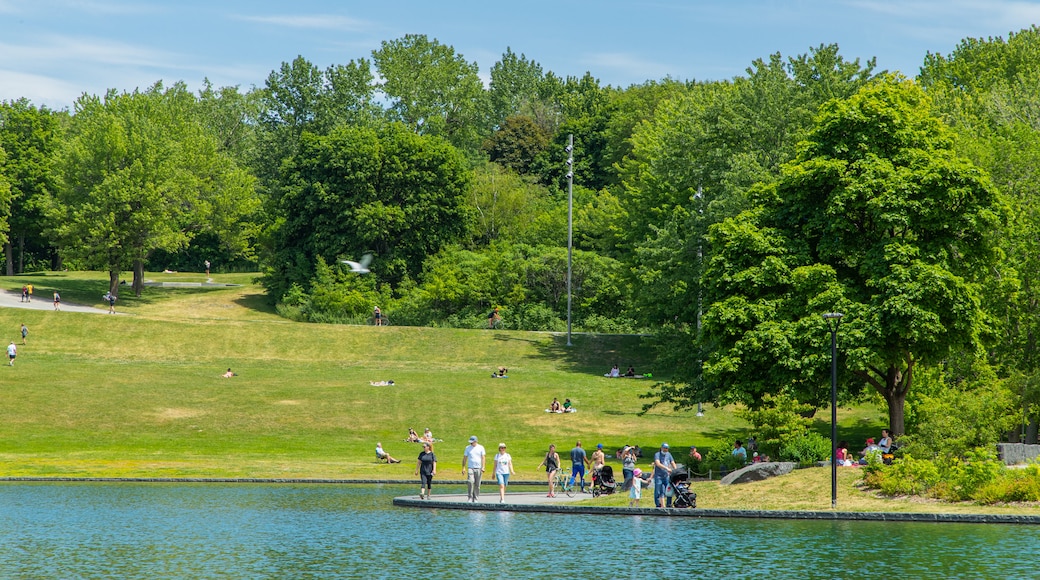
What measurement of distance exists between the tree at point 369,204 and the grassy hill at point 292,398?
10934mm

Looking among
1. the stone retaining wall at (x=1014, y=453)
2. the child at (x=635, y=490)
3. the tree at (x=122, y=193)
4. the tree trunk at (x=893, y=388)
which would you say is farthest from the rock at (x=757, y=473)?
the tree at (x=122, y=193)

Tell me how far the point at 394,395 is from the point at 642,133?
5051cm

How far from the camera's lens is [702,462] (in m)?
44.0

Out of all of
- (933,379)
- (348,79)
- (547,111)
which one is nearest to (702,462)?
(933,379)

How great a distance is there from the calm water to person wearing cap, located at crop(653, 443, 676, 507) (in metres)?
1.85

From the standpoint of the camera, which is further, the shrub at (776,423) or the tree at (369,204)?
the tree at (369,204)

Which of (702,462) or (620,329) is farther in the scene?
(620,329)

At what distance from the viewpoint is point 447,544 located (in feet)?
79.1

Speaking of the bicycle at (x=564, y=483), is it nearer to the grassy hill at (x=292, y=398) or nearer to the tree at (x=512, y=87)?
the grassy hill at (x=292, y=398)

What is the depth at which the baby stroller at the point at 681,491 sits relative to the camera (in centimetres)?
3078

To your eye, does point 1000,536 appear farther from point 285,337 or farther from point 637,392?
point 285,337

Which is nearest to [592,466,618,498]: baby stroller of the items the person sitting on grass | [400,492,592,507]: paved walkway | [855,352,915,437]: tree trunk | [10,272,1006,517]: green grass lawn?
[400,492,592,507]: paved walkway

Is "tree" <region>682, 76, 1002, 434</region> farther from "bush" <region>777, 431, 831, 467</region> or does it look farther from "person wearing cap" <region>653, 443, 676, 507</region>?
"person wearing cap" <region>653, 443, 676, 507</region>

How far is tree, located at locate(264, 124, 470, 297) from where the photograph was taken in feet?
309
